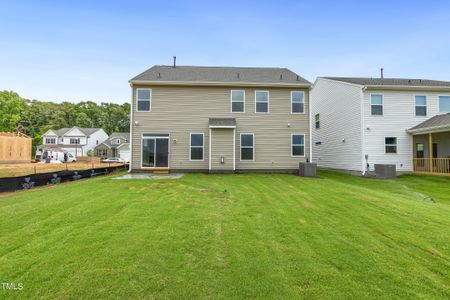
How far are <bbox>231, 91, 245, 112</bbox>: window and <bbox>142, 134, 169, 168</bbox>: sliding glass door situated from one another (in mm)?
4534

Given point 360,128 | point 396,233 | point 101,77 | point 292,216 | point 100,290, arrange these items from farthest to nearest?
point 101,77 < point 360,128 < point 292,216 < point 396,233 < point 100,290

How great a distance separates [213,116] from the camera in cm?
1412

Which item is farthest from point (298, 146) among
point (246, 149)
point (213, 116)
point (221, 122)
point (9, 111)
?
point (9, 111)

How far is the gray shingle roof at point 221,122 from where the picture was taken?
13297mm

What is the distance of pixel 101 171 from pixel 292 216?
44.4 feet

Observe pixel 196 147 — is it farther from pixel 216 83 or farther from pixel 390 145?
pixel 390 145

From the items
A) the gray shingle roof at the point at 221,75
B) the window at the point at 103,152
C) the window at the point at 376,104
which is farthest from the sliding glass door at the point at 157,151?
the window at the point at 103,152

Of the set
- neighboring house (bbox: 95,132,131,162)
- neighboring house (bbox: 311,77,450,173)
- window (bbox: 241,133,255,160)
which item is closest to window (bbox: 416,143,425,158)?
neighboring house (bbox: 311,77,450,173)

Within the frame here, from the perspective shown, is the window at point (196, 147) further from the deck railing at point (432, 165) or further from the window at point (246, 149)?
the deck railing at point (432, 165)

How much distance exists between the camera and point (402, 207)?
20.9 feet

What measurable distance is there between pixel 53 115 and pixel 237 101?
6229 cm

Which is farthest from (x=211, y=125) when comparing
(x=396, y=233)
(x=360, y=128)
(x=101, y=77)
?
(x=101, y=77)

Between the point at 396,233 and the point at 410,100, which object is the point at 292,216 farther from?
the point at 410,100

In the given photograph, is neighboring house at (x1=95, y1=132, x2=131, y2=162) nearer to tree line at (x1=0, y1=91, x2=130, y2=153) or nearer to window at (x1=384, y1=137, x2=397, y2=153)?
tree line at (x1=0, y1=91, x2=130, y2=153)
